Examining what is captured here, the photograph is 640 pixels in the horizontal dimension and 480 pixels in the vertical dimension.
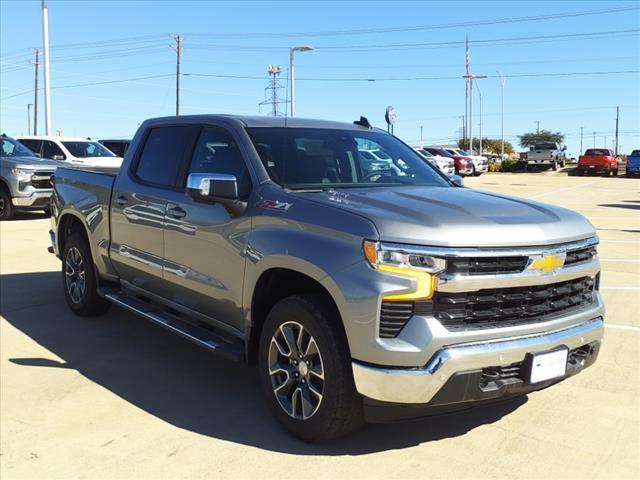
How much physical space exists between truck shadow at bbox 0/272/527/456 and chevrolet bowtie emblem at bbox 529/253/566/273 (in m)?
1.03

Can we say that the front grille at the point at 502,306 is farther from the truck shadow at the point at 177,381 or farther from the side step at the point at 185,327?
the side step at the point at 185,327

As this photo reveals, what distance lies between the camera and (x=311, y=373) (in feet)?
11.3

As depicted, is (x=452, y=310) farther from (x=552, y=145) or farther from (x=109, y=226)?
(x=552, y=145)

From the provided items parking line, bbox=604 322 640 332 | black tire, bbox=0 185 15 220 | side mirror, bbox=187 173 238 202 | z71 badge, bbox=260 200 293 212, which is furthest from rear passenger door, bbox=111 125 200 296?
black tire, bbox=0 185 15 220

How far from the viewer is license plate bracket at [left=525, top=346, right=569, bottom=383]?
317cm

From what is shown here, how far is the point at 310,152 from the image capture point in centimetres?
439

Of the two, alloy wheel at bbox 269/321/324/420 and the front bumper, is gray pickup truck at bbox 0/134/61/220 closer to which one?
the front bumper

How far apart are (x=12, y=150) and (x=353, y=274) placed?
44.6ft

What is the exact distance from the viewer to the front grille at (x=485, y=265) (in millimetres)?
3072

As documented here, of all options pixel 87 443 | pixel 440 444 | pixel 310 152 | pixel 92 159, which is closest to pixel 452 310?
pixel 440 444

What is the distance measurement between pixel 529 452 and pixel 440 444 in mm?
476

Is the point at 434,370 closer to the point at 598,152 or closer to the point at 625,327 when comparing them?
the point at 625,327

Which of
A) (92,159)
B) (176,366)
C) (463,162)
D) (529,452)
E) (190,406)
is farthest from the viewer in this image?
(463,162)

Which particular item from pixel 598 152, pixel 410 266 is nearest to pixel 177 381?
pixel 410 266
